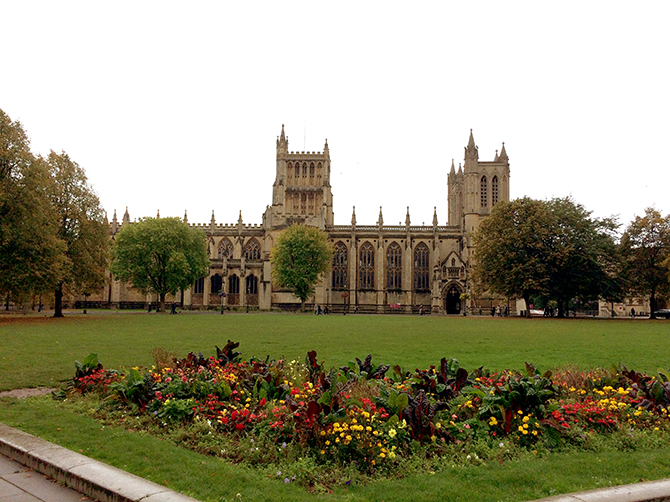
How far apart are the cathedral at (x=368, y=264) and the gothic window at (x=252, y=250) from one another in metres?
0.15

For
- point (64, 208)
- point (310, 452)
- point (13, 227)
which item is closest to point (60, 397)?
point (310, 452)

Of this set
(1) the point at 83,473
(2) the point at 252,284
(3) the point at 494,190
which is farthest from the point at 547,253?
(1) the point at 83,473

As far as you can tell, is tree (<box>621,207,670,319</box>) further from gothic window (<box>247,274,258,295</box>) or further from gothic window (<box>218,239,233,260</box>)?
gothic window (<box>218,239,233,260</box>)

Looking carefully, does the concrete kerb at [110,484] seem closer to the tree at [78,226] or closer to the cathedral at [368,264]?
the tree at [78,226]

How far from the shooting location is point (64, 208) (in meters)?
38.6

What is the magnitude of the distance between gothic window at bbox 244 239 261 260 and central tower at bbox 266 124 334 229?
284 inches

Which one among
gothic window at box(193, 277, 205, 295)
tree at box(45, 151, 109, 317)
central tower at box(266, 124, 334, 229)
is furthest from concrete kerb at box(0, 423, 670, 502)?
central tower at box(266, 124, 334, 229)

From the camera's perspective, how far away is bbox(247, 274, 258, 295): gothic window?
7250 cm

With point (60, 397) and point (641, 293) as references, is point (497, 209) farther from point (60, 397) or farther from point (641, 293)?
point (60, 397)

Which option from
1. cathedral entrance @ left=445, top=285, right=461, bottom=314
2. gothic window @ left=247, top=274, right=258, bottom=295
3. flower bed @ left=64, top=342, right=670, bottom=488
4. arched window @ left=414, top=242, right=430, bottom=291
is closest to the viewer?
flower bed @ left=64, top=342, right=670, bottom=488

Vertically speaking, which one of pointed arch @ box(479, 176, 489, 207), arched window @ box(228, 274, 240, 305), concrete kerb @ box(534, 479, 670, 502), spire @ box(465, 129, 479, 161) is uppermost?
spire @ box(465, 129, 479, 161)

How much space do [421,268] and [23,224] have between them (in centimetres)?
5418

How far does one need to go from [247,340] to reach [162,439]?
1349cm

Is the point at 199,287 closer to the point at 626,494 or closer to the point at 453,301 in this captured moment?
the point at 453,301
